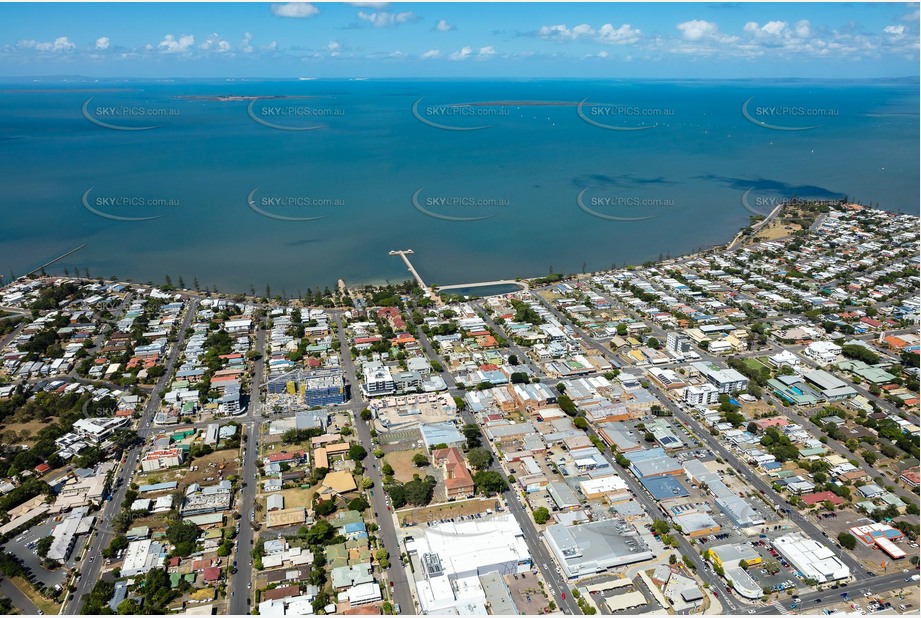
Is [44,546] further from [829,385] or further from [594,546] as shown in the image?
[829,385]

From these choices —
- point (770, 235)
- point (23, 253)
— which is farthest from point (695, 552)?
point (23, 253)

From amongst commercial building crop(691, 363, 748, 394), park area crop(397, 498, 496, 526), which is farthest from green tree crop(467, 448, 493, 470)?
commercial building crop(691, 363, 748, 394)

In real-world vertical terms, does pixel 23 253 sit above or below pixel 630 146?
below

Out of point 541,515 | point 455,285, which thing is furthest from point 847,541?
point 455,285

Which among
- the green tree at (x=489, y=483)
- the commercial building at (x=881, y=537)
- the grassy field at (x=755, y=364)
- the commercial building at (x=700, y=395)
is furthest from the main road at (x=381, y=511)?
the grassy field at (x=755, y=364)

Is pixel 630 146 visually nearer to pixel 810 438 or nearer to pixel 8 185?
pixel 810 438

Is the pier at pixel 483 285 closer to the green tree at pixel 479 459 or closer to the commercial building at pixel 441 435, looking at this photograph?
the commercial building at pixel 441 435

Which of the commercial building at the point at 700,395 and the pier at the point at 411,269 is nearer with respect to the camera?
the commercial building at the point at 700,395
